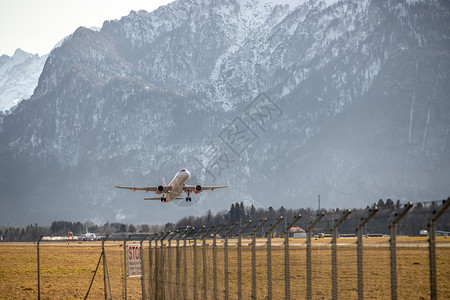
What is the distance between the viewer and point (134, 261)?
150 ft

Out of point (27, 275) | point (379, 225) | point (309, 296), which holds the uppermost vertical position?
point (379, 225)

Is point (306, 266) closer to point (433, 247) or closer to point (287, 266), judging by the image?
point (287, 266)

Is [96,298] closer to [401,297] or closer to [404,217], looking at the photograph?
[401,297]

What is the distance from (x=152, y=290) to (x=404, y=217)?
2476cm

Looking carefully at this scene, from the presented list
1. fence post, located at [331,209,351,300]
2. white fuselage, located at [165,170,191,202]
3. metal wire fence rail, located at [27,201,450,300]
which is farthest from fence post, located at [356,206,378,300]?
white fuselage, located at [165,170,191,202]

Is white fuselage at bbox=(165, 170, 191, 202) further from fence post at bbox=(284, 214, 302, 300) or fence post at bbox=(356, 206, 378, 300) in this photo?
fence post at bbox=(356, 206, 378, 300)

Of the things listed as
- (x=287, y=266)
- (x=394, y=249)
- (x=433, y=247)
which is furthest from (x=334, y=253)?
(x=433, y=247)

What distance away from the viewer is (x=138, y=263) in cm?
4619

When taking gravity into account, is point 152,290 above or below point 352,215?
below

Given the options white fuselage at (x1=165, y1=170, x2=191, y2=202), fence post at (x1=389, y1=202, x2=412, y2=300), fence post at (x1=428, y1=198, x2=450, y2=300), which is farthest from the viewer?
white fuselage at (x1=165, y1=170, x2=191, y2=202)

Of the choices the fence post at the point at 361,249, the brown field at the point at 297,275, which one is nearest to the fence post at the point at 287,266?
the brown field at the point at 297,275

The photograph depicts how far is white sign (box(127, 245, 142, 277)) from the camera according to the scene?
45.3 meters

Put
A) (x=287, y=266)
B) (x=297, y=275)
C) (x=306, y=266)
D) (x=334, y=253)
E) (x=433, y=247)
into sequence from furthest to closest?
1. (x=297, y=275)
2. (x=306, y=266)
3. (x=287, y=266)
4. (x=334, y=253)
5. (x=433, y=247)

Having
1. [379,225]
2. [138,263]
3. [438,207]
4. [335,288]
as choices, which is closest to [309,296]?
[335,288]
